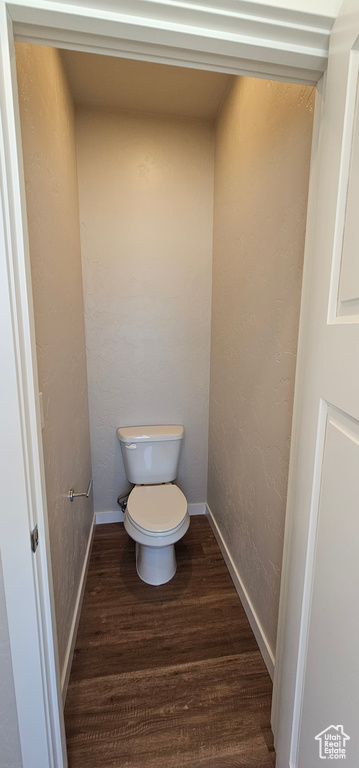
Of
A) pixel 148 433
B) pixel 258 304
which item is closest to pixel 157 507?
pixel 148 433

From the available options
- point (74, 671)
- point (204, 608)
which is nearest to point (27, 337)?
point (74, 671)

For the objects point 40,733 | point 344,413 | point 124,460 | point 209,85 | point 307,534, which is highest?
point 209,85

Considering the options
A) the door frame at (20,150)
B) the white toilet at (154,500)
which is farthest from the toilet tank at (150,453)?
the door frame at (20,150)

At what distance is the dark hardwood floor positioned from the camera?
3.40 ft

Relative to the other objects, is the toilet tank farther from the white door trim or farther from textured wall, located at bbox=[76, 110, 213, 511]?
the white door trim

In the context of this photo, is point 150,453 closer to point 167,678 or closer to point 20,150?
point 167,678

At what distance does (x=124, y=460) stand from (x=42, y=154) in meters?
1.54

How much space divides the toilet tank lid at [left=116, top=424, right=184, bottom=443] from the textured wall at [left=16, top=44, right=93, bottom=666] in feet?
0.99

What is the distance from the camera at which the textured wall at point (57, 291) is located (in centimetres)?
94

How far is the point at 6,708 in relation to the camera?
75 centimetres

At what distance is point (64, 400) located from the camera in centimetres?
129

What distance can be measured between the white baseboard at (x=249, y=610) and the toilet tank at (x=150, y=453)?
1.69 ft

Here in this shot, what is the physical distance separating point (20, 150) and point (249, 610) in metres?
1.83

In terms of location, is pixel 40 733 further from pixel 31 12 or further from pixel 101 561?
pixel 31 12
